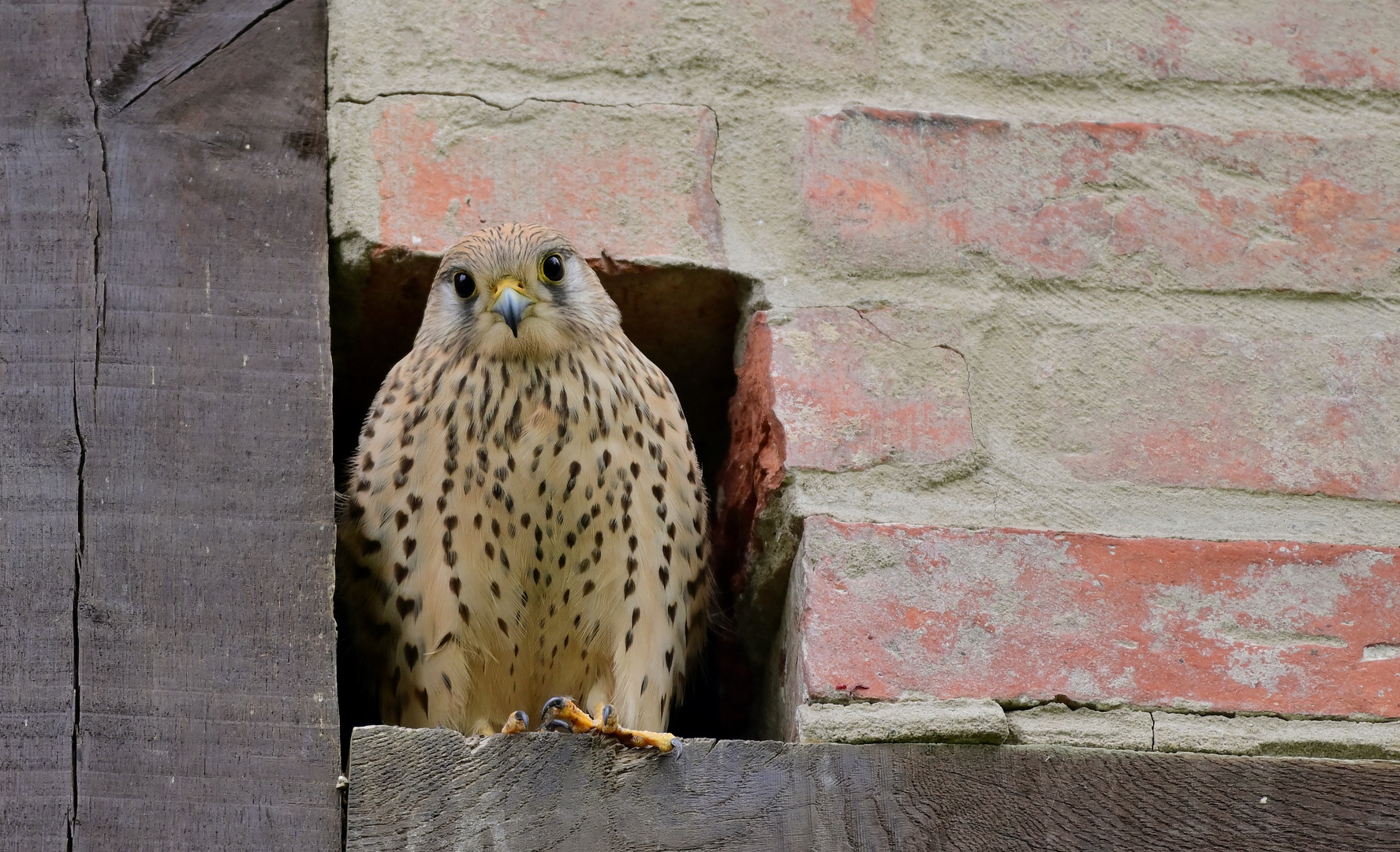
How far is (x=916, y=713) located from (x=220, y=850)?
2.93ft

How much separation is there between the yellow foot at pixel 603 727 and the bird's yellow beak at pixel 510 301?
69 centimetres

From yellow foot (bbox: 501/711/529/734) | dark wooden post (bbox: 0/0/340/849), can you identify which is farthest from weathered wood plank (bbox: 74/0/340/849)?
yellow foot (bbox: 501/711/529/734)

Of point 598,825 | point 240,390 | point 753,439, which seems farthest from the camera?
point 753,439

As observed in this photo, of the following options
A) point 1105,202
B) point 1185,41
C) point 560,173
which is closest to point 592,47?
point 560,173

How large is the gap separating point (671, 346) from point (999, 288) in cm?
66

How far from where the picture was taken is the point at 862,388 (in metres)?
2.60

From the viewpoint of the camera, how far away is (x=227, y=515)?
2.43m

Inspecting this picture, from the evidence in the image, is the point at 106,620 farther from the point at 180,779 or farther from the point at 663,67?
the point at 663,67

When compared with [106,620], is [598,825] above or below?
below

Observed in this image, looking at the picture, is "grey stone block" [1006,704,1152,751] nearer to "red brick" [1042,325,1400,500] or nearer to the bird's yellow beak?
"red brick" [1042,325,1400,500]

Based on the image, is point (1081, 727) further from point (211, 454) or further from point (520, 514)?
point (211, 454)

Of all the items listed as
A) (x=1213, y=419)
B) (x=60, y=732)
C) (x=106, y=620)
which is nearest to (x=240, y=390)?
(x=106, y=620)

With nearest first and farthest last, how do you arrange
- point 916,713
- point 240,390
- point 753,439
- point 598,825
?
1. point 598,825
2. point 916,713
3. point 240,390
4. point 753,439

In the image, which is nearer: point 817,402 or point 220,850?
point 220,850
